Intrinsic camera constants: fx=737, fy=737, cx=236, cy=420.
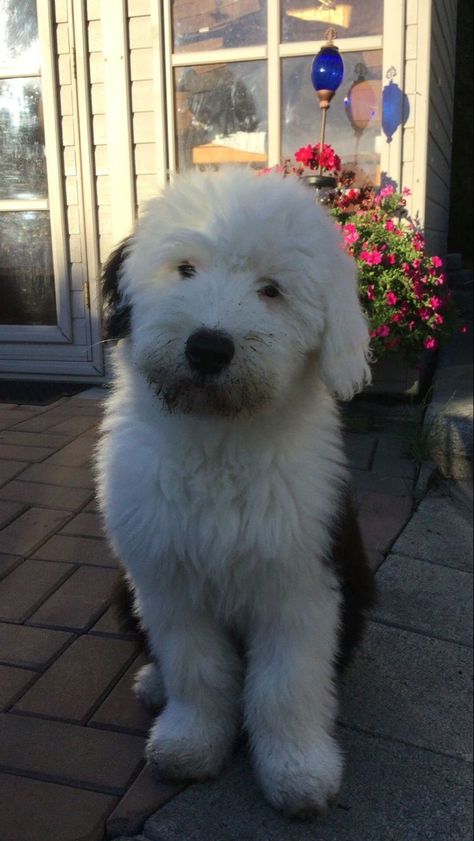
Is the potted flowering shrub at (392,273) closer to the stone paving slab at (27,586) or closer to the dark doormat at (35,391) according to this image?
the dark doormat at (35,391)

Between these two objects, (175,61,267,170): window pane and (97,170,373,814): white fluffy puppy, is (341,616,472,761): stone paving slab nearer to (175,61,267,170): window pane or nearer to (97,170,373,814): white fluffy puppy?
(97,170,373,814): white fluffy puppy

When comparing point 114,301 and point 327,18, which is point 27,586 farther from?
point 327,18

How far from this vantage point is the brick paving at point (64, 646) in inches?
67.6

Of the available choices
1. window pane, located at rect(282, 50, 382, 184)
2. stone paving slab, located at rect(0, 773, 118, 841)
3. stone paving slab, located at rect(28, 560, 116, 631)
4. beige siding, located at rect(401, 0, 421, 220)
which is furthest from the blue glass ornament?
stone paving slab, located at rect(0, 773, 118, 841)

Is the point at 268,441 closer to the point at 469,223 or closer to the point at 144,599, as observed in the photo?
the point at 144,599

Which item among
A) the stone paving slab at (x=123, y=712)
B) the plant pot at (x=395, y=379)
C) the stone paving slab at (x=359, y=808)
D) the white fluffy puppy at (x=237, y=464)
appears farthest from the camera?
the plant pot at (x=395, y=379)

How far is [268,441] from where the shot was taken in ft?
5.70

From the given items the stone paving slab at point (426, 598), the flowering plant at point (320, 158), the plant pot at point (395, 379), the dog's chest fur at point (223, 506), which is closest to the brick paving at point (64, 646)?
the stone paving slab at point (426, 598)

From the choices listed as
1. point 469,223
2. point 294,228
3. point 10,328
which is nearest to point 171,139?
point 10,328

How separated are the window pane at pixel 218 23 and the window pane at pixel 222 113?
14cm

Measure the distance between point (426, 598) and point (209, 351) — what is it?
1750mm

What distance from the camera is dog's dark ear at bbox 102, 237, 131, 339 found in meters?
1.76

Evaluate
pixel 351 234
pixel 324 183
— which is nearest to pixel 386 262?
pixel 351 234

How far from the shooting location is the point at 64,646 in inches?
91.0
